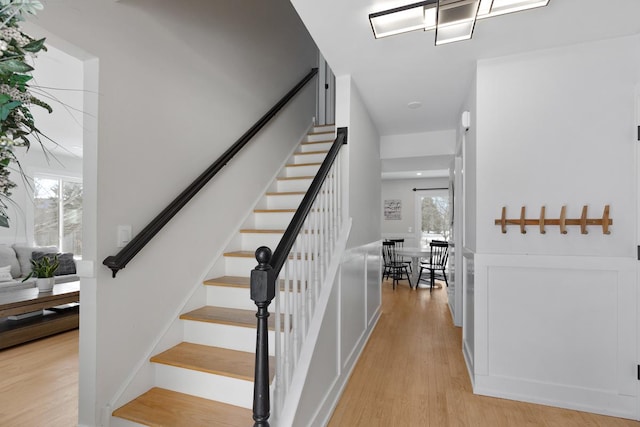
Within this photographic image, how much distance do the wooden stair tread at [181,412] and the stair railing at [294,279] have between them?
383mm

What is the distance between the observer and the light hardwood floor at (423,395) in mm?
1999

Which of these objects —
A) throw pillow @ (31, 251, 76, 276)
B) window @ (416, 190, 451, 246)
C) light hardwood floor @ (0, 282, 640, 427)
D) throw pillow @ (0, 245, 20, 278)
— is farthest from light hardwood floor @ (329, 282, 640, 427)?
throw pillow @ (0, 245, 20, 278)

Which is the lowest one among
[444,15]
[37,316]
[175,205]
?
[37,316]

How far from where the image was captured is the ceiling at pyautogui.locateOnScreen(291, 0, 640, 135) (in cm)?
180

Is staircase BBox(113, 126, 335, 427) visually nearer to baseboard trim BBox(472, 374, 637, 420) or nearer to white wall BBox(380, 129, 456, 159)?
baseboard trim BBox(472, 374, 637, 420)

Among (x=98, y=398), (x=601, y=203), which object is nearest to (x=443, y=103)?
(x=601, y=203)

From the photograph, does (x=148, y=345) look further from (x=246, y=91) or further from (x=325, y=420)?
(x=246, y=91)

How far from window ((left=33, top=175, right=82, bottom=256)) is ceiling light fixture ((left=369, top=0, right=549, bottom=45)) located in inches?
266

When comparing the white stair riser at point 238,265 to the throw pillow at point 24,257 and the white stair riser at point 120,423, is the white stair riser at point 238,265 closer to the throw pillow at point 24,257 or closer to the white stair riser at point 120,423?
the white stair riser at point 120,423

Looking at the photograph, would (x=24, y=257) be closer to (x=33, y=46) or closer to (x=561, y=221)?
(x=33, y=46)

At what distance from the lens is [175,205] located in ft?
6.76

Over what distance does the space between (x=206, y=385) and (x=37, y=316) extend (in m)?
3.07

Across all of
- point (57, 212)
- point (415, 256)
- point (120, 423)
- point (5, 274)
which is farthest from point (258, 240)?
point (57, 212)

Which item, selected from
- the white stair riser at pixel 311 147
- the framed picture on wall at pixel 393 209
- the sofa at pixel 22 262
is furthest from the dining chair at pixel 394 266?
the sofa at pixel 22 262
